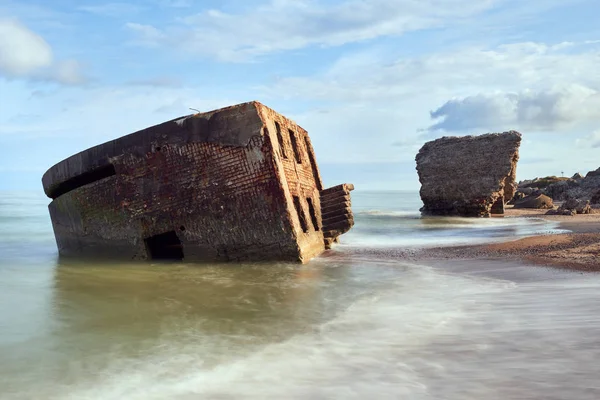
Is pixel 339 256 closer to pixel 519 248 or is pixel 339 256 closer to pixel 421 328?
pixel 519 248

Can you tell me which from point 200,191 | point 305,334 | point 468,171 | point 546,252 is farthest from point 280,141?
point 468,171

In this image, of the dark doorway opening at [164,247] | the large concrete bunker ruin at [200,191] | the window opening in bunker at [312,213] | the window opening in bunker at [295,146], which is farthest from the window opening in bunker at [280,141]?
the dark doorway opening at [164,247]

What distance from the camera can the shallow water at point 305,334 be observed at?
3311mm

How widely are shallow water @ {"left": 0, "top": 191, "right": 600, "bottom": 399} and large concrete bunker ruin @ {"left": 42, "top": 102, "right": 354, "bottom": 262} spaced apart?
725mm

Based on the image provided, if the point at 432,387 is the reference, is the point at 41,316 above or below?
above

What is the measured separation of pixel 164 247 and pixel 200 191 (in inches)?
77.6

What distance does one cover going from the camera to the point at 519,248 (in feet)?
29.7

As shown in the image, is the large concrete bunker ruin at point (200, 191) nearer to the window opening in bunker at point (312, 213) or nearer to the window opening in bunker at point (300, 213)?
the window opening in bunker at point (300, 213)

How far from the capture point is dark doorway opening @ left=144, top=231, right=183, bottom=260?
8.95 metres

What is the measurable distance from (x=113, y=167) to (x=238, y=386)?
244 inches

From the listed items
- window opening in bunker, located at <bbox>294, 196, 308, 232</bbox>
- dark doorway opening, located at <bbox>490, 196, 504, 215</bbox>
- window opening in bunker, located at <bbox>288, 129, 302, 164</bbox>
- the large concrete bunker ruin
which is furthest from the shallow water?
dark doorway opening, located at <bbox>490, 196, 504, 215</bbox>

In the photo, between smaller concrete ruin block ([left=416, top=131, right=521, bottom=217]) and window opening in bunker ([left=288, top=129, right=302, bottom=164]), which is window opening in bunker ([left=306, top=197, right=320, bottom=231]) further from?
smaller concrete ruin block ([left=416, top=131, right=521, bottom=217])

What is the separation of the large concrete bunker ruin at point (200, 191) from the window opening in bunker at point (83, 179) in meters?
0.03

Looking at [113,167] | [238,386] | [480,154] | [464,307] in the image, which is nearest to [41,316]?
[238,386]
